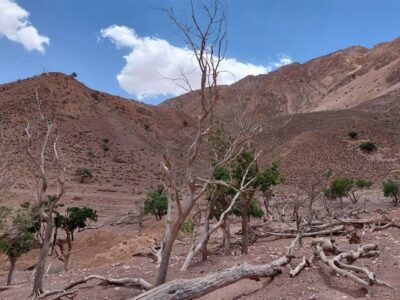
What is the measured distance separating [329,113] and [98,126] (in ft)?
118

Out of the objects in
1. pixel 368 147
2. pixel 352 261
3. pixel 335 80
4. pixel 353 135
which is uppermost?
pixel 335 80

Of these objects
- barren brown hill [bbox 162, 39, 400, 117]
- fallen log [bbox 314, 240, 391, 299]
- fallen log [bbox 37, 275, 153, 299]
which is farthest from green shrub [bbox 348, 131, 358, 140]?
fallen log [bbox 37, 275, 153, 299]

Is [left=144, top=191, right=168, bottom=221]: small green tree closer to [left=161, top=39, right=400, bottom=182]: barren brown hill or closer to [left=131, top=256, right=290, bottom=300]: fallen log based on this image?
[left=161, top=39, right=400, bottom=182]: barren brown hill

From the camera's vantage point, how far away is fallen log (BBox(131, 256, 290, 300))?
6.77 m

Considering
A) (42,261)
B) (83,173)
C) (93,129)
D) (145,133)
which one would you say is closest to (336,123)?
(145,133)

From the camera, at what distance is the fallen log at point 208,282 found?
266 inches

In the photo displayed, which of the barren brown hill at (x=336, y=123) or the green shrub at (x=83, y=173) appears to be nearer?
the barren brown hill at (x=336, y=123)

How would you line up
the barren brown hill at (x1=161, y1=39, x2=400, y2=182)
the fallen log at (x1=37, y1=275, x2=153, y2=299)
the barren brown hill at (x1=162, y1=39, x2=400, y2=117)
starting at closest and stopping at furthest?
the fallen log at (x1=37, y1=275, x2=153, y2=299) < the barren brown hill at (x1=161, y1=39, x2=400, y2=182) < the barren brown hill at (x1=162, y1=39, x2=400, y2=117)

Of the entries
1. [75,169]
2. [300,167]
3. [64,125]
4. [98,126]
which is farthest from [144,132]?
[300,167]

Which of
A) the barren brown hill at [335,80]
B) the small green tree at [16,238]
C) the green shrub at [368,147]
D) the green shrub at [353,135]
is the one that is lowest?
the small green tree at [16,238]

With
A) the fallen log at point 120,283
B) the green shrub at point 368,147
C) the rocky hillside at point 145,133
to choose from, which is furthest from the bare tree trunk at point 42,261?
the green shrub at point 368,147

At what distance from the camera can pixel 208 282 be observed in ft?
24.6

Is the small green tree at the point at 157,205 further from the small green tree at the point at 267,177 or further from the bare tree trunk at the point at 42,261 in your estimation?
the bare tree trunk at the point at 42,261

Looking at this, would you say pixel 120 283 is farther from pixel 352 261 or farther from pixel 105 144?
pixel 105 144
